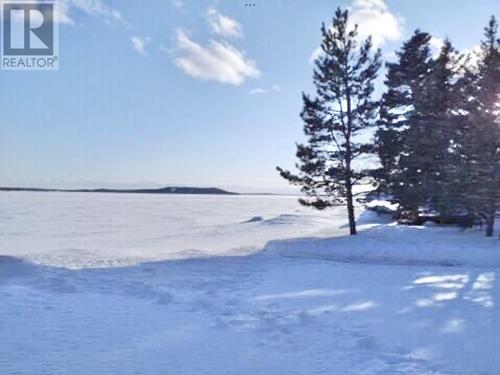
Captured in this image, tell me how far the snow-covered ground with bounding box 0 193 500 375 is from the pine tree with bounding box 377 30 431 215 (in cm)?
572

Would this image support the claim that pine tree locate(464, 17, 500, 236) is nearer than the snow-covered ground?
No

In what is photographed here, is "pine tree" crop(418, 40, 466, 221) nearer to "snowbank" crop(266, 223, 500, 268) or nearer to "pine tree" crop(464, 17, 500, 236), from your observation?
"pine tree" crop(464, 17, 500, 236)

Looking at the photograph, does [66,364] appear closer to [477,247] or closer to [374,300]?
[374,300]

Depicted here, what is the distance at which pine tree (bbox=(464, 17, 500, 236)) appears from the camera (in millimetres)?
18484

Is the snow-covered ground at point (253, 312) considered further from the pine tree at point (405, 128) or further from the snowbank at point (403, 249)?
the pine tree at point (405, 128)

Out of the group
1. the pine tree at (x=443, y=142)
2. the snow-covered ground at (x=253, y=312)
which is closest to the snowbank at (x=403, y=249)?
the snow-covered ground at (x=253, y=312)

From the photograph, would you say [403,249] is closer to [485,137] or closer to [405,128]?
[485,137]

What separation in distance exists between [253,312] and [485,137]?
14.6 metres

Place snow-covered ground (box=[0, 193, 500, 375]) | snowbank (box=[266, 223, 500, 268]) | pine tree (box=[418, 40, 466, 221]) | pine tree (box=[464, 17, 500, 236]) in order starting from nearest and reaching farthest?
snow-covered ground (box=[0, 193, 500, 375]) < snowbank (box=[266, 223, 500, 268]) < pine tree (box=[464, 17, 500, 236]) < pine tree (box=[418, 40, 466, 221])

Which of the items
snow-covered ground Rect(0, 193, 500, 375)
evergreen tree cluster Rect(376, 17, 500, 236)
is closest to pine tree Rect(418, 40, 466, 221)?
evergreen tree cluster Rect(376, 17, 500, 236)

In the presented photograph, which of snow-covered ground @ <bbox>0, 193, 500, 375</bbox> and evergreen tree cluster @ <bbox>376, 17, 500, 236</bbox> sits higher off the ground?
evergreen tree cluster @ <bbox>376, 17, 500, 236</bbox>

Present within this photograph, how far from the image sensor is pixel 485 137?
1828 centimetres

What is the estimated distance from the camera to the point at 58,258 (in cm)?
1467

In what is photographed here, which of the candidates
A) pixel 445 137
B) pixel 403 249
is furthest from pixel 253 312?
pixel 445 137
